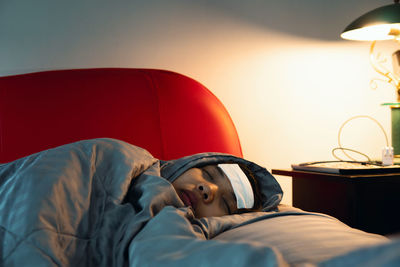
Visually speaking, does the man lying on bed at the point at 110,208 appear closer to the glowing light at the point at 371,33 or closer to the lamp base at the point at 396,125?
the lamp base at the point at 396,125

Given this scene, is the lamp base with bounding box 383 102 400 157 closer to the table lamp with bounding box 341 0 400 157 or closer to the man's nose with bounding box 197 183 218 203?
the table lamp with bounding box 341 0 400 157

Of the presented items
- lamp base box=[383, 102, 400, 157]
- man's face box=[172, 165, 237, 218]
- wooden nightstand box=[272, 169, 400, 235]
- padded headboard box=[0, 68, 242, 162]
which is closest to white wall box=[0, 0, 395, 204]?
padded headboard box=[0, 68, 242, 162]

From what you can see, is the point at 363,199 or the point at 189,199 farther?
the point at 363,199

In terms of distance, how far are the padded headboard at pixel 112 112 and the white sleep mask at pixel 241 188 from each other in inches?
12.9

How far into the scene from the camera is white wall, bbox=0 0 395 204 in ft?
4.67

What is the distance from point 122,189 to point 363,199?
0.76m

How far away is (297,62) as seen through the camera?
67.9 inches

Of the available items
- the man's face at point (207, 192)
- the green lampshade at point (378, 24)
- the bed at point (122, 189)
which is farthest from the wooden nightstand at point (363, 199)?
the green lampshade at point (378, 24)

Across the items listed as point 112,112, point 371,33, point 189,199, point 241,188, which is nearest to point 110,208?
point 189,199

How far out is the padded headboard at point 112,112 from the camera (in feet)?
3.92

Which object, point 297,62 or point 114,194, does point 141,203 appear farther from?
point 297,62

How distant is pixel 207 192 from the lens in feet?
3.05

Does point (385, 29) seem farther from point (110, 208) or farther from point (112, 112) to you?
point (110, 208)

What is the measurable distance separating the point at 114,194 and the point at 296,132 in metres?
1.12
